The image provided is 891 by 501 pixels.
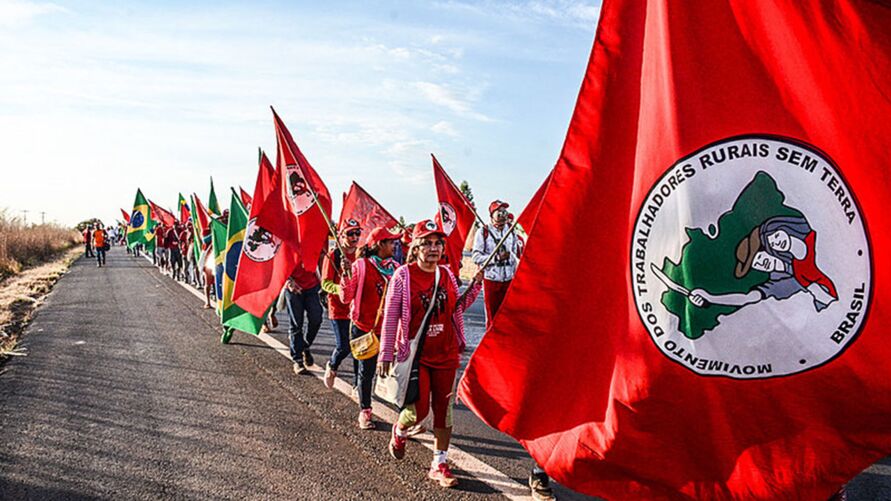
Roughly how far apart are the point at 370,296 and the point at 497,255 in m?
2.58

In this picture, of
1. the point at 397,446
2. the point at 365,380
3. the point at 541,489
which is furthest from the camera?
the point at 365,380

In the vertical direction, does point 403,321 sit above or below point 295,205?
below

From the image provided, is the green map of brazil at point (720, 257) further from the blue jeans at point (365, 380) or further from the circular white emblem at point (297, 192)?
the circular white emblem at point (297, 192)

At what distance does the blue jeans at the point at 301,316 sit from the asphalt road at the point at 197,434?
41cm

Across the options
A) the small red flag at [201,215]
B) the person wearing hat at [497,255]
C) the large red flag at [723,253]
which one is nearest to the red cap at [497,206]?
the person wearing hat at [497,255]

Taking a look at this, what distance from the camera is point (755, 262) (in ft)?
8.21

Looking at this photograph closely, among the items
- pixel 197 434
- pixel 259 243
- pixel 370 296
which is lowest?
pixel 197 434

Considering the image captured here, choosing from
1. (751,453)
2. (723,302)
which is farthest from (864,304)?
(751,453)

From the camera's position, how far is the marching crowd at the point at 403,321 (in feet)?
15.3

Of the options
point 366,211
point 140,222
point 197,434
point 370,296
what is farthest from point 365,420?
point 140,222

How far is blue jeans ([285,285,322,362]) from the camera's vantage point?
7805mm

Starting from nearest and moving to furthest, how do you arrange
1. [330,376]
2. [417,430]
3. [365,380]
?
[417,430] < [365,380] < [330,376]

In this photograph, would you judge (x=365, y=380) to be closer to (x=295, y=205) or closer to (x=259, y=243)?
(x=295, y=205)

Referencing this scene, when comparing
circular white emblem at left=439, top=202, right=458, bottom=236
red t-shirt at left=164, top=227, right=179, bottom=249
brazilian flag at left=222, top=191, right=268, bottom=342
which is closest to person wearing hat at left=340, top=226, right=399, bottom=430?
brazilian flag at left=222, top=191, right=268, bottom=342
